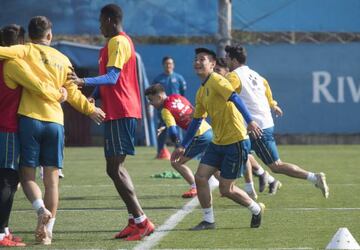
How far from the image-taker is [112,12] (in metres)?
9.46

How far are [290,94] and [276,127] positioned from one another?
2.94 feet

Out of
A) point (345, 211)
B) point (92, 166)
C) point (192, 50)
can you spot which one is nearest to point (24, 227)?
point (345, 211)

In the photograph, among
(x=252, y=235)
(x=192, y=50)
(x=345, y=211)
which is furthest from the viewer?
(x=192, y=50)

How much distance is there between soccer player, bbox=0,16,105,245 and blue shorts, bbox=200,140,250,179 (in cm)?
180

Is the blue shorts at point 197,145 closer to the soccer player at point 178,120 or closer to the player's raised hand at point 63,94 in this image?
the soccer player at point 178,120

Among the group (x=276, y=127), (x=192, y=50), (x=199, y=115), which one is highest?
(x=199, y=115)

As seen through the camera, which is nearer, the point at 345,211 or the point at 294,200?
the point at 345,211

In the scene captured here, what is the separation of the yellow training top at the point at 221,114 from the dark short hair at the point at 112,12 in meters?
1.23

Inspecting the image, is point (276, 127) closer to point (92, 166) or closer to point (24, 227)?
point (92, 166)

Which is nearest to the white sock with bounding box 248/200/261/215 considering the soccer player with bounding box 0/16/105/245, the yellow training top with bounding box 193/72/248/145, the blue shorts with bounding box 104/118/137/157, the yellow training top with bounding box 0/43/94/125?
the yellow training top with bounding box 193/72/248/145

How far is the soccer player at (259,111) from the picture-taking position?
1193 centimetres

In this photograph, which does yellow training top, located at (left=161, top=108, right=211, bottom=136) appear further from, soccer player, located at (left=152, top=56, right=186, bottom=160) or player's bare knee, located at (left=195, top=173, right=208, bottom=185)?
soccer player, located at (left=152, top=56, right=186, bottom=160)

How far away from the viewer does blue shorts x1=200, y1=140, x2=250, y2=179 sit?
10.1 metres

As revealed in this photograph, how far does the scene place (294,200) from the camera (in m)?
12.7
